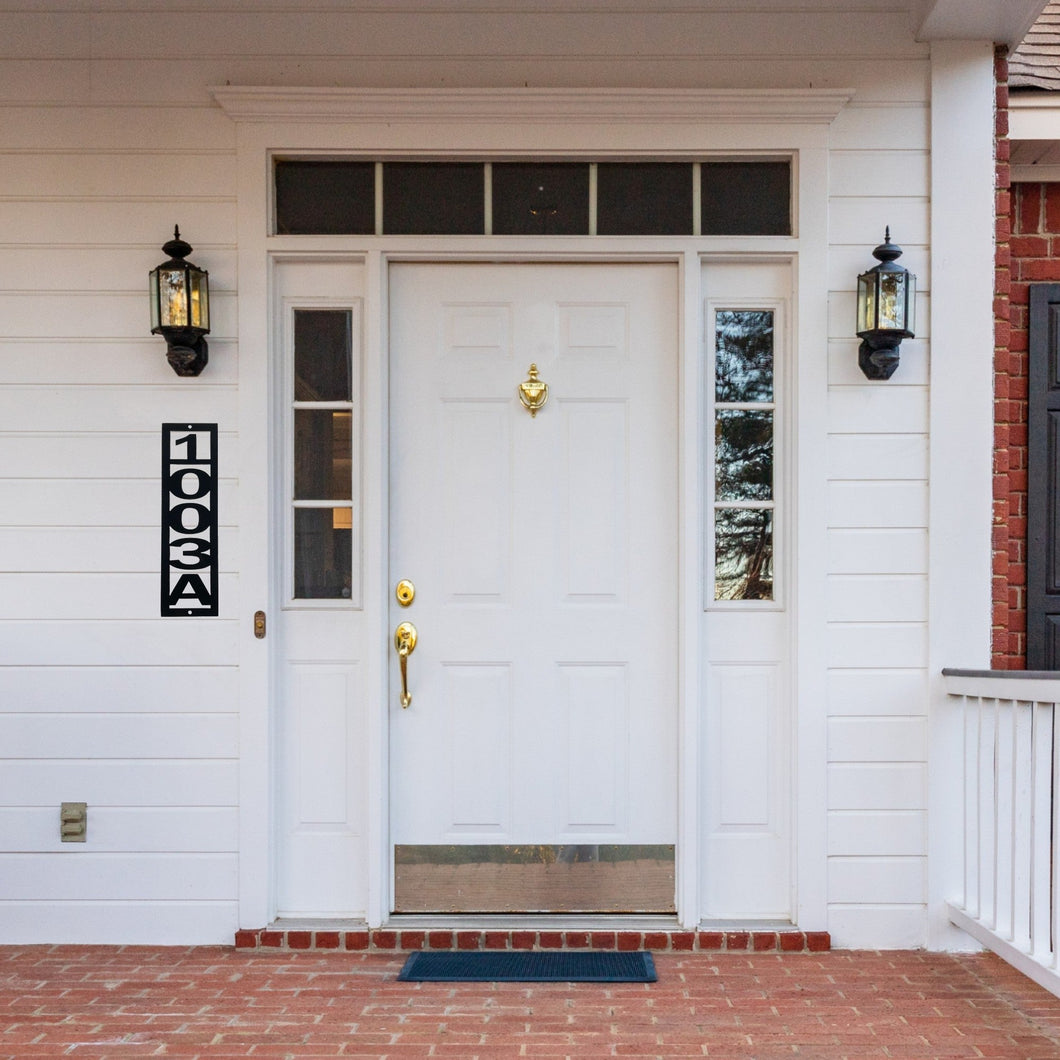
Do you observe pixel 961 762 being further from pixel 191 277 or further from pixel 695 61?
pixel 191 277

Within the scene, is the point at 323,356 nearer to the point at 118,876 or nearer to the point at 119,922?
the point at 118,876

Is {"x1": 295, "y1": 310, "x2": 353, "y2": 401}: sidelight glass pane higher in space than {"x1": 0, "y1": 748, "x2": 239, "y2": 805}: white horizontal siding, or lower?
higher

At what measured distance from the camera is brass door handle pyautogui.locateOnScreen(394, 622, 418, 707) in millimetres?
3191

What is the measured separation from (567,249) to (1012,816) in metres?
2.10

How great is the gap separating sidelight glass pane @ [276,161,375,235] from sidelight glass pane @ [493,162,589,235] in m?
0.40

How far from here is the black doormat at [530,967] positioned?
288 cm

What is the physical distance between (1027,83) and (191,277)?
278cm

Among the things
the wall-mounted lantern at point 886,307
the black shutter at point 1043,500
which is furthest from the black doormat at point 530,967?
the wall-mounted lantern at point 886,307

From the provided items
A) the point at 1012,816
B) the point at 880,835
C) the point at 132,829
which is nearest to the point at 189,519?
the point at 132,829

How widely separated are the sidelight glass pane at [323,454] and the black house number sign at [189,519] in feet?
0.86

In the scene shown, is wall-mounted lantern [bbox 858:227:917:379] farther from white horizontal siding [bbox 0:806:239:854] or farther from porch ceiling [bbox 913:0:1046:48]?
white horizontal siding [bbox 0:806:239:854]

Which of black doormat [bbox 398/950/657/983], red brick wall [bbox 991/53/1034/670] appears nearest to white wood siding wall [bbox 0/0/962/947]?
red brick wall [bbox 991/53/1034/670]

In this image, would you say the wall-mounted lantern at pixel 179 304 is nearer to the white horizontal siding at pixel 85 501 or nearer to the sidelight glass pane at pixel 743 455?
the white horizontal siding at pixel 85 501

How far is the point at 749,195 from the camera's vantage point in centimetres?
322
